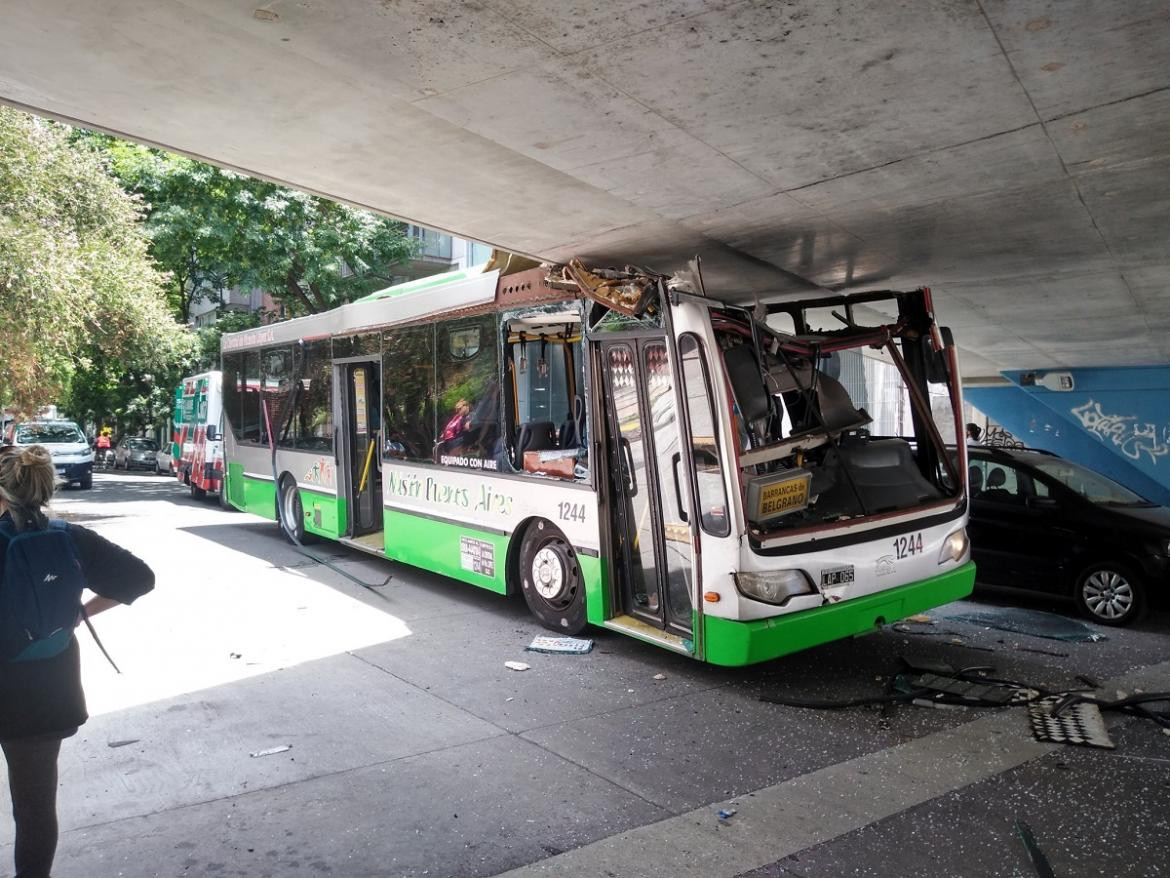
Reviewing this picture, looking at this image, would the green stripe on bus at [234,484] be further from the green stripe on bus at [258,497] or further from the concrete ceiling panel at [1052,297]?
the concrete ceiling panel at [1052,297]

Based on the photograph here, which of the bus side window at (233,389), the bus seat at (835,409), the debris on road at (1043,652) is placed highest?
the bus side window at (233,389)

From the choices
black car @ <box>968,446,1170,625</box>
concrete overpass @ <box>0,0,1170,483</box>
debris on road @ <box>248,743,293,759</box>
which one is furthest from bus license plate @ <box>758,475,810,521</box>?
black car @ <box>968,446,1170,625</box>

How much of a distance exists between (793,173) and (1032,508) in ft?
16.3

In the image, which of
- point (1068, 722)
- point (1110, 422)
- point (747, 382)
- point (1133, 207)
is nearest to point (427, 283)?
point (747, 382)

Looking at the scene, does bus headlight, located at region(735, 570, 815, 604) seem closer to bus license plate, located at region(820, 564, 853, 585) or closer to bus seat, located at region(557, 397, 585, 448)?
bus license plate, located at region(820, 564, 853, 585)

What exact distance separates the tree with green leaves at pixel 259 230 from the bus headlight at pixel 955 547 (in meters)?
16.4

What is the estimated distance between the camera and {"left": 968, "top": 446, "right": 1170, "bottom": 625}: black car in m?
8.29

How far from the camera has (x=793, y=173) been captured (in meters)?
5.83

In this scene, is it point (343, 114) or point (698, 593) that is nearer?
point (343, 114)

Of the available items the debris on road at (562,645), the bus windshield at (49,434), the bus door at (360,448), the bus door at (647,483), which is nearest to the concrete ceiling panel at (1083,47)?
the bus door at (647,483)

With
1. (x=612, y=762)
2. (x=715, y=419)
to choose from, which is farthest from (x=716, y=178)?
(x=612, y=762)

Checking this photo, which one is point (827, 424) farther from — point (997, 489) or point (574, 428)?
point (997, 489)

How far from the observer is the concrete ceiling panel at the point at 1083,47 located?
3.63 m

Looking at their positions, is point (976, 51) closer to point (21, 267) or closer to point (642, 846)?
point (642, 846)
